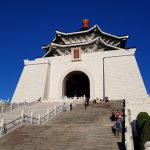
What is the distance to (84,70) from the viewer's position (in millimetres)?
25328

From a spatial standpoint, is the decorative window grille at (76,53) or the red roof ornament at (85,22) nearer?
the decorative window grille at (76,53)

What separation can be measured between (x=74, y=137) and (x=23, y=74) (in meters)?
17.7

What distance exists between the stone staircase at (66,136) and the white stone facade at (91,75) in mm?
9026

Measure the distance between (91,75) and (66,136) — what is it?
14671 mm

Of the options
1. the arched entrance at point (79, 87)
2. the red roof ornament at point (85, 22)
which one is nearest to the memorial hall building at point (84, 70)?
the arched entrance at point (79, 87)

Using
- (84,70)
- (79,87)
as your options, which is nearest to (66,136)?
(84,70)

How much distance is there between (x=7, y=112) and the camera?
56.9ft

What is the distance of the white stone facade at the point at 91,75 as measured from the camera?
2252 centimetres

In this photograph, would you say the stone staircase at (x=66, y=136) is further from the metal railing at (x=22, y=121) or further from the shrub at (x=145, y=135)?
the shrub at (x=145, y=135)

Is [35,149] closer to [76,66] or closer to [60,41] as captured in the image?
[76,66]

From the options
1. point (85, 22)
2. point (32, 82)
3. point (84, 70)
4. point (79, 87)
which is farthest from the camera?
point (85, 22)

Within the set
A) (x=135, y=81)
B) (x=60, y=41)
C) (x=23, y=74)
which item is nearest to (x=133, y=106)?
(x=135, y=81)

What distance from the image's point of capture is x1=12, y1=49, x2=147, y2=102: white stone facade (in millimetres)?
22516

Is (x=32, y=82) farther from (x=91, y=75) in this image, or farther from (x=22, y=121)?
(x=22, y=121)
